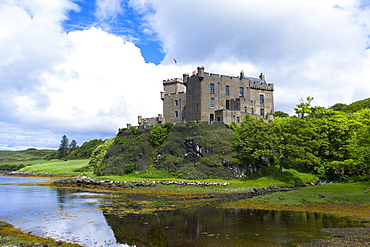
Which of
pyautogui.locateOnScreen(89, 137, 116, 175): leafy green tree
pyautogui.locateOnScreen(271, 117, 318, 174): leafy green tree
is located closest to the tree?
pyautogui.locateOnScreen(89, 137, 116, 175): leafy green tree

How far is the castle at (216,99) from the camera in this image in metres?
73.1

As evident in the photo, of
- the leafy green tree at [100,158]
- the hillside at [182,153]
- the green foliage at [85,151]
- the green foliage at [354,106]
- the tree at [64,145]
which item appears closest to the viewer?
the hillside at [182,153]

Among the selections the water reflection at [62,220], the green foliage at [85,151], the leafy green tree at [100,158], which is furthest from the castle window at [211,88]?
the green foliage at [85,151]

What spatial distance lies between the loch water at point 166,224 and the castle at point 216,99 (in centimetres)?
4166

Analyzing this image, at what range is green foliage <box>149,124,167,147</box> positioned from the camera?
233 feet

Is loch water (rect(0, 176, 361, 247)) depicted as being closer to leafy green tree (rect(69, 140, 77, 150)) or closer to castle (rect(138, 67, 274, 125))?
castle (rect(138, 67, 274, 125))

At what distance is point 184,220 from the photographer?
82.6ft

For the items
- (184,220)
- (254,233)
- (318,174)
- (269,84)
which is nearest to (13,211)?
(184,220)

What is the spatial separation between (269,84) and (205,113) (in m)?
22.1

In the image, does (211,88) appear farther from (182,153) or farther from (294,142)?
(294,142)

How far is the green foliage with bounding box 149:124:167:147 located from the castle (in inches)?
338

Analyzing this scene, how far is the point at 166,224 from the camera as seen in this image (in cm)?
2361

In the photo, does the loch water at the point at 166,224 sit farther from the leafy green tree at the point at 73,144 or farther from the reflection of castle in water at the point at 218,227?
the leafy green tree at the point at 73,144

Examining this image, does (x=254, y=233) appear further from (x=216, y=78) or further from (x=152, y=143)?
(x=216, y=78)
